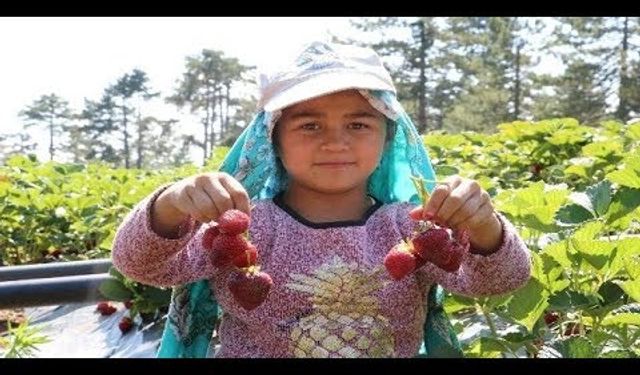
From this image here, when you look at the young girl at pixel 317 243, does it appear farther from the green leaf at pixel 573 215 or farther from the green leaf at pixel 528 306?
the green leaf at pixel 573 215

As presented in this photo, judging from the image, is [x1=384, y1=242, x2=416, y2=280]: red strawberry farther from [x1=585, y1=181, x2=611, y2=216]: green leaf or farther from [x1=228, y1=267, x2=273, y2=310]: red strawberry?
[x1=585, y1=181, x2=611, y2=216]: green leaf

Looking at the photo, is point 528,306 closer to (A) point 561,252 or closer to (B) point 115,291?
(A) point 561,252

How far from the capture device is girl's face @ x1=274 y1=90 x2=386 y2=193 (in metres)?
1.33

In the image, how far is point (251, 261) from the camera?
112cm

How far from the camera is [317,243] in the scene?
1.37 metres

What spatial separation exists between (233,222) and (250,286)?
0.12 metres

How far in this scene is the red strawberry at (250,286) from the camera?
1124 millimetres

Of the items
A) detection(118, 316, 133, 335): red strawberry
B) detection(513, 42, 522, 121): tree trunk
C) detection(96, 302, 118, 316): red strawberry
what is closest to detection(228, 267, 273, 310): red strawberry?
detection(118, 316, 133, 335): red strawberry

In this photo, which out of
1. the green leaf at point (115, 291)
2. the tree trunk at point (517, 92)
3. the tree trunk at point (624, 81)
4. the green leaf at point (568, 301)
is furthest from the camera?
the tree trunk at point (517, 92)

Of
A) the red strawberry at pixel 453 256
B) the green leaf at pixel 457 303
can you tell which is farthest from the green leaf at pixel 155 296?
the red strawberry at pixel 453 256
